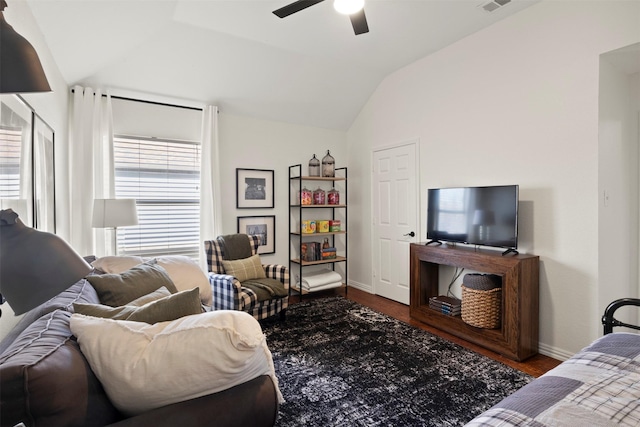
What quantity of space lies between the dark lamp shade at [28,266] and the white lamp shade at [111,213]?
2691 mm

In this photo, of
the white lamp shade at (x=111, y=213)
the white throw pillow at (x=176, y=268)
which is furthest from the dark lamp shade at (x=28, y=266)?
the white lamp shade at (x=111, y=213)

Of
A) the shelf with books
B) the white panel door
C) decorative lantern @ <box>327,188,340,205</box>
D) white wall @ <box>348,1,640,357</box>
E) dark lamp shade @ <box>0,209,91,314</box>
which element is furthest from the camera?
decorative lantern @ <box>327,188,340,205</box>

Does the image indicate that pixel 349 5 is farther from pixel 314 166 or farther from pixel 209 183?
pixel 314 166

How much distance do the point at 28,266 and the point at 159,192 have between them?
353cm

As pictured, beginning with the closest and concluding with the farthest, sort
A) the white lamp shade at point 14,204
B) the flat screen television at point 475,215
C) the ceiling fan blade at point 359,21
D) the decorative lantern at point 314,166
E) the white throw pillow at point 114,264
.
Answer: the white lamp shade at point 14,204, the ceiling fan blade at point 359,21, the white throw pillow at point 114,264, the flat screen television at point 475,215, the decorative lantern at point 314,166

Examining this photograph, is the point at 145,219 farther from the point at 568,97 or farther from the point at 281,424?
the point at 568,97

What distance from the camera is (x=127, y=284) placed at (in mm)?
2039

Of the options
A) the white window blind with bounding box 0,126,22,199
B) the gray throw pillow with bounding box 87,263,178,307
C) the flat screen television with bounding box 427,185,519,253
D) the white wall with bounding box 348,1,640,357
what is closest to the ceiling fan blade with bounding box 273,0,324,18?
the white window blind with bounding box 0,126,22,199

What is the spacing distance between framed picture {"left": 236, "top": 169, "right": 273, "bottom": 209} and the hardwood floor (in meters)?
1.39

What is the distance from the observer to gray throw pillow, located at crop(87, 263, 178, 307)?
1939 millimetres

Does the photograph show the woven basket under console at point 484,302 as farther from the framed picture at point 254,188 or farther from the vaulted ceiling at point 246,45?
the framed picture at point 254,188

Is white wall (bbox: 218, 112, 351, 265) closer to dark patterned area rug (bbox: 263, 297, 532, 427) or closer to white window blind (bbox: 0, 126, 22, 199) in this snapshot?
dark patterned area rug (bbox: 263, 297, 532, 427)

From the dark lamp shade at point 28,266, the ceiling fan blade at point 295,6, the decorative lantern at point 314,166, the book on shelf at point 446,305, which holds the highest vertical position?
the ceiling fan blade at point 295,6

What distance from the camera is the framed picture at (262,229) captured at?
14.9 ft
